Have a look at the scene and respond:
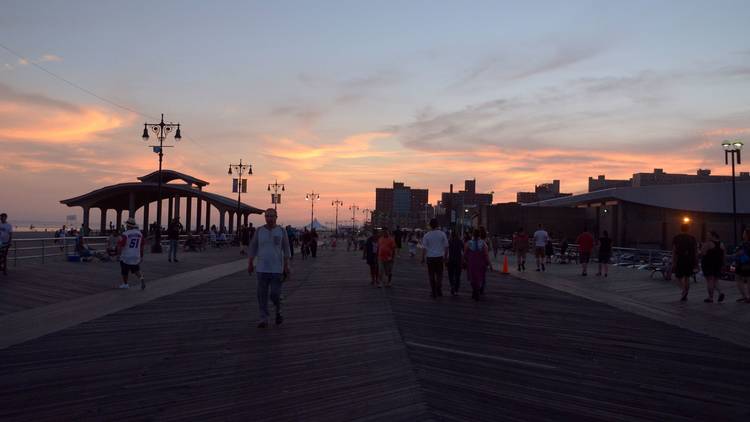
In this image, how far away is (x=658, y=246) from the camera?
204 ft

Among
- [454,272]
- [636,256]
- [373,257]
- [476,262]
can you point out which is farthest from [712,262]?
[636,256]

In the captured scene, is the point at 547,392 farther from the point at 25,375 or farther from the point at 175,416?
the point at 25,375

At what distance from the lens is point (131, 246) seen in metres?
14.6

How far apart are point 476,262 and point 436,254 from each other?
0.93m

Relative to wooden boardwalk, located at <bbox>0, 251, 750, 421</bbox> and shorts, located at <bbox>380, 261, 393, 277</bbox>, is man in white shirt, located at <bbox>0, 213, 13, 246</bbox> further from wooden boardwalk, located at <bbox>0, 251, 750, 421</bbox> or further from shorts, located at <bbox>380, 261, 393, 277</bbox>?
shorts, located at <bbox>380, 261, 393, 277</bbox>

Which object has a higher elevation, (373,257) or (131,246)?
(131,246)

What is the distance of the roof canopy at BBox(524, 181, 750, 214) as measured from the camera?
61000mm

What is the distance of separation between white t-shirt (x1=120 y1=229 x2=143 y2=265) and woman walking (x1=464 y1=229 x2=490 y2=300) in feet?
25.5

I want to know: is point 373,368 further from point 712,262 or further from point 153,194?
point 153,194

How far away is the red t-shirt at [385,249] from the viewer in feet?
53.4

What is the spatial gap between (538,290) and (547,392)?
11205 mm

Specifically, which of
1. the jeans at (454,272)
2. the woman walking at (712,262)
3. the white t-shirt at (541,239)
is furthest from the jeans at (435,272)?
the white t-shirt at (541,239)

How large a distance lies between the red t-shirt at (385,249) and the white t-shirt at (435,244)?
7.76ft

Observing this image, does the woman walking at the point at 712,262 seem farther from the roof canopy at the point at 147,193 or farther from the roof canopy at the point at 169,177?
Answer: the roof canopy at the point at 169,177
